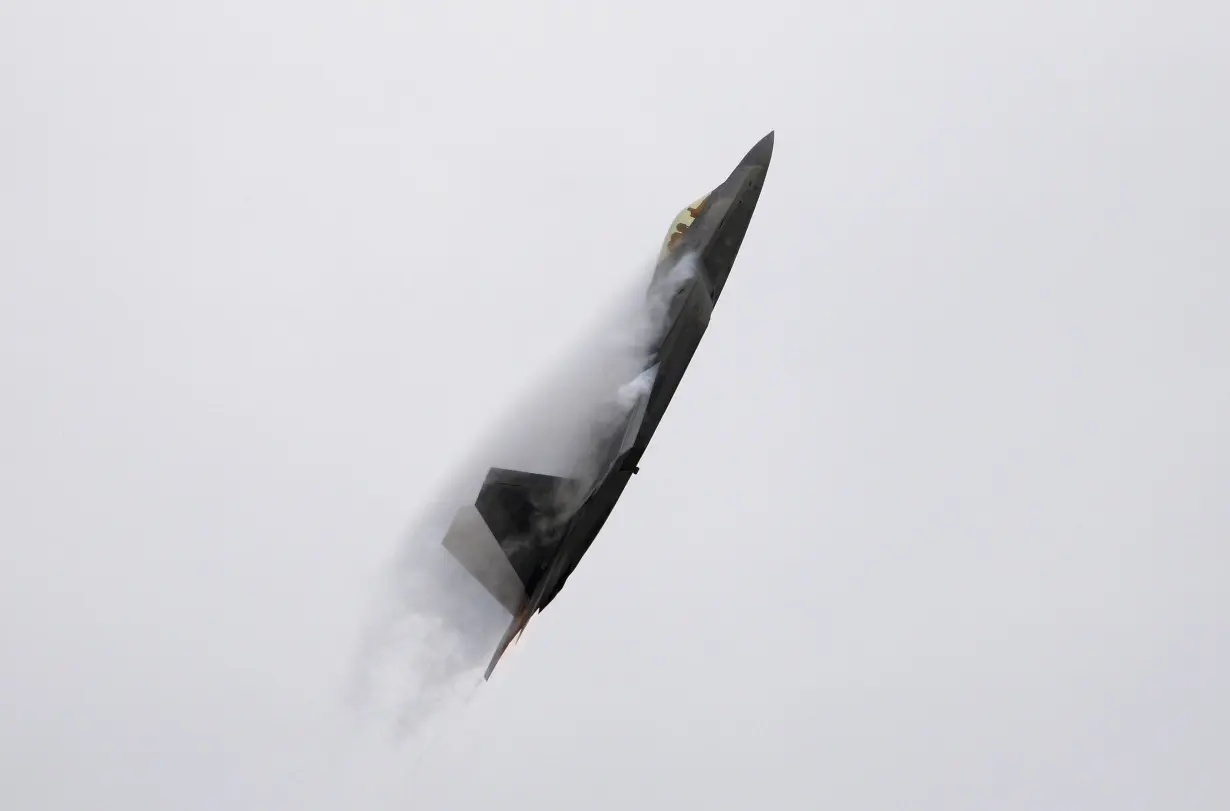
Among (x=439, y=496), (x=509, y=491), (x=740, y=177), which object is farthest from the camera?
(x=740, y=177)

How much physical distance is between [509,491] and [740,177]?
1279cm

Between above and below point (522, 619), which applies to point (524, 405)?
above

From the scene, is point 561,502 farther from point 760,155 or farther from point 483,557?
point 760,155

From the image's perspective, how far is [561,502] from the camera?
3138 cm

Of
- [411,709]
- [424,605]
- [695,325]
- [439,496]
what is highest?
[695,325]

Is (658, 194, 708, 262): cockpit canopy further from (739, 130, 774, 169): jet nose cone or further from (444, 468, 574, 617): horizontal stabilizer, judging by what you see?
(444, 468, 574, 617): horizontal stabilizer

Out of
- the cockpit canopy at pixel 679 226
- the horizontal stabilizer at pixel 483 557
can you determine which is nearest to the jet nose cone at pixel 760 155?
the cockpit canopy at pixel 679 226

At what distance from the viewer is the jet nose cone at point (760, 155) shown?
3597 centimetres

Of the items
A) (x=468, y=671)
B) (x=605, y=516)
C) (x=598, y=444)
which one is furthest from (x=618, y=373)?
(x=468, y=671)

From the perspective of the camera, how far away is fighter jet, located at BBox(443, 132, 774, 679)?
3050cm

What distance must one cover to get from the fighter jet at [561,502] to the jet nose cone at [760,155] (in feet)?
14.1

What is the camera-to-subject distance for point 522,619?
30828 mm

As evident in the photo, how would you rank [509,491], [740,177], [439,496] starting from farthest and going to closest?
[740,177], [439,496], [509,491]

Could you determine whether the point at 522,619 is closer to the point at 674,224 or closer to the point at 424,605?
the point at 424,605
